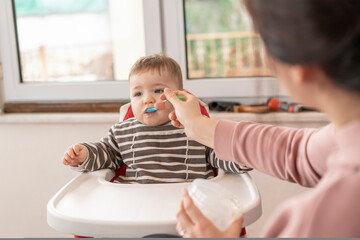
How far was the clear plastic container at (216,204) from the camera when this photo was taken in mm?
808

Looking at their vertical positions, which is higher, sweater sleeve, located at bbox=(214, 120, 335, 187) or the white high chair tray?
sweater sleeve, located at bbox=(214, 120, 335, 187)

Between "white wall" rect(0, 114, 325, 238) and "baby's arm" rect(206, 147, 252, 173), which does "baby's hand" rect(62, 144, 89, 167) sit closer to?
"baby's arm" rect(206, 147, 252, 173)

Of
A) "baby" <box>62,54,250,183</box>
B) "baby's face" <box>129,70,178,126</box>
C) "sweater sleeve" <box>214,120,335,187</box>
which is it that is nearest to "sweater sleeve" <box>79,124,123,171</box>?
"baby" <box>62,54,250,183</box>

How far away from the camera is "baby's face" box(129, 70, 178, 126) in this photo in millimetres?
1297

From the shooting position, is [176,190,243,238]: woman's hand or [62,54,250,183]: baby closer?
[176,190,243,238]: woman's hand

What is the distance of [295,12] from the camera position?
524 millimetres

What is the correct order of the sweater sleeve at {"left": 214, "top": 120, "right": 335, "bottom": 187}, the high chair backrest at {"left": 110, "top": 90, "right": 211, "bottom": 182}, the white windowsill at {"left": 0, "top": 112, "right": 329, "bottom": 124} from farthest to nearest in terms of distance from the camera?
the white windowsill at {"left": 0, "top": 112, "right": 329, "bottom": 124} < the high chair backrest at {"left": 110, "top": 90, "right": 211, "bottom": 182} < the sweater sleeve at {"left": 214, "top": 120, "right": 335, "bottom": 187}

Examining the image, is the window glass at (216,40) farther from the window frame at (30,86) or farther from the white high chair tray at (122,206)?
the white high chair tray at (122,206)

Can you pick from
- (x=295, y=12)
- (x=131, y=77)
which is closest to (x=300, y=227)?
(x=295, y=12)

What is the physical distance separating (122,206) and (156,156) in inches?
10.2

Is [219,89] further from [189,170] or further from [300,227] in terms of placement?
[300,227]

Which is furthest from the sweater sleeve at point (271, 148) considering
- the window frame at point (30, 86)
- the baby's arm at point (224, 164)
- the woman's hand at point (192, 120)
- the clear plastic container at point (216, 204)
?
the window frame at point (30, 86)

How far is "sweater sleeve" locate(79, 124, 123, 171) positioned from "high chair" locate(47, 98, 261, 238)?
0.09 ft

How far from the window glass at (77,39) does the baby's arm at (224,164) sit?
0.82 metres
